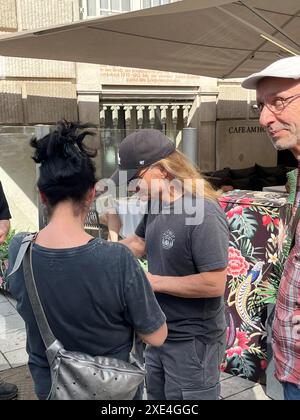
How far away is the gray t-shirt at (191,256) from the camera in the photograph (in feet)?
6.52

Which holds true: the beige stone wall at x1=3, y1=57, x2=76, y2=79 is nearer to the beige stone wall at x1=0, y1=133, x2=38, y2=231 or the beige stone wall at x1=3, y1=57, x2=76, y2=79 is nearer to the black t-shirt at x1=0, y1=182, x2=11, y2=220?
the beige stone wall at x1=0, y1=133, x2=38, y2=231

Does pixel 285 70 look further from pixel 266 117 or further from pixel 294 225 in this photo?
pixel 294 225

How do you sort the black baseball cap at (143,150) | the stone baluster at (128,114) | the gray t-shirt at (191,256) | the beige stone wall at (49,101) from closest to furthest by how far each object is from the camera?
the gray t-shirt at (191,256) → the black baseball cap at (143,150) → the beige stone wall at (49,101) → the stone baluster at (128,114)

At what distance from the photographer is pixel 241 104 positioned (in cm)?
906

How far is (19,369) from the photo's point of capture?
12.8 ft

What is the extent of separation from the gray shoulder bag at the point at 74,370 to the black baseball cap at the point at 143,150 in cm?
72

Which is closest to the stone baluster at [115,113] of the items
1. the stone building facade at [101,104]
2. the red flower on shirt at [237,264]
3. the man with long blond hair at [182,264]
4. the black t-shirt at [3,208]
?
the stone building facade at [101,104]

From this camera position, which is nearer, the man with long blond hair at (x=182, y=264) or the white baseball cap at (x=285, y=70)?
the white baseball cap at (x=285, y=70)

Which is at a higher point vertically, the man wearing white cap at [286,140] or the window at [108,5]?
the window at [108,5]

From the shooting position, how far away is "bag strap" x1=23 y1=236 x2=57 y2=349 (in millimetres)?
1541

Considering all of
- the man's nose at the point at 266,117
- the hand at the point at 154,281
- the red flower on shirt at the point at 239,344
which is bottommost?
the red flower on shirt at the point at 239,344

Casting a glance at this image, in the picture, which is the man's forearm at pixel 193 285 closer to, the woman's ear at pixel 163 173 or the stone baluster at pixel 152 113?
the woman's ear at pixel 163 173

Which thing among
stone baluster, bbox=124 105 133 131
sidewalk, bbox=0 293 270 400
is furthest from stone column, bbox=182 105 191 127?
sidewalk, bbox=0 293 270 400

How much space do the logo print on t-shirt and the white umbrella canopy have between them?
2.24 metres
